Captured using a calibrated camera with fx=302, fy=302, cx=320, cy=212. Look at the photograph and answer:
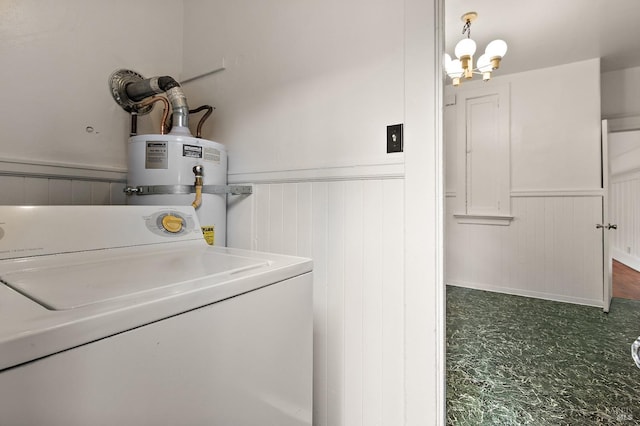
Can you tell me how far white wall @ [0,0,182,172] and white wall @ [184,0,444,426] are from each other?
587 millimetres

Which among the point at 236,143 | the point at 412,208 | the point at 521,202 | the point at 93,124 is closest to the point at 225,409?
the point at 412,208

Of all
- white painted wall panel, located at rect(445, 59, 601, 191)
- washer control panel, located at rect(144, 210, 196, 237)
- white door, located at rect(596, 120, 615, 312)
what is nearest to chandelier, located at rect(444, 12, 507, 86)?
white painted wall panel, located at rect(445, 59, 601, 191)

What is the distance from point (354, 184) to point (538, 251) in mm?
3015

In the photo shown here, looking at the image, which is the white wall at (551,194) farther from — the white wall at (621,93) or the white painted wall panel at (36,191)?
the white painted wall panel at (36,191)

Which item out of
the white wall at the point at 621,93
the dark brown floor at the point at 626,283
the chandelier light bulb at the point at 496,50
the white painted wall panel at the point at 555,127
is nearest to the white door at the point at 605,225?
the white painted wall panel at the point at 555,127

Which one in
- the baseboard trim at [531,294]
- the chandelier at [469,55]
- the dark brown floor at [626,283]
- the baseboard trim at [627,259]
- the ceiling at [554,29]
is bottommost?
the dark brown floor at [626,283]

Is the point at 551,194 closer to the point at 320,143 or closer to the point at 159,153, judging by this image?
the point at 320,143

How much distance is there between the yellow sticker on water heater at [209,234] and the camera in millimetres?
1380

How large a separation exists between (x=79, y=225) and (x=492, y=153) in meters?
3.69

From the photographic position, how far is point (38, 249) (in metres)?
0.83

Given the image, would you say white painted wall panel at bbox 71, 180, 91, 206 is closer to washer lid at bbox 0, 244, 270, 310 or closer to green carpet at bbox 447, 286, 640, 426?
washer lid at bbox 0, 244, 270, 310

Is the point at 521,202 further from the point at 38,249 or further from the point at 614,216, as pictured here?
the point at 38,249

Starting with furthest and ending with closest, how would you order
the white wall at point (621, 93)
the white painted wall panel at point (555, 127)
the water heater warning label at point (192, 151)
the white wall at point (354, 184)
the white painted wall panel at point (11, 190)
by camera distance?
the white wall at point (621, 93), the white painted wall panel at point (555, 127), the water heater warning label at point (192, 151), the white painted wall panel at point (11, 190), the white wall at point (354, 184)

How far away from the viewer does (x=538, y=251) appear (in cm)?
318
